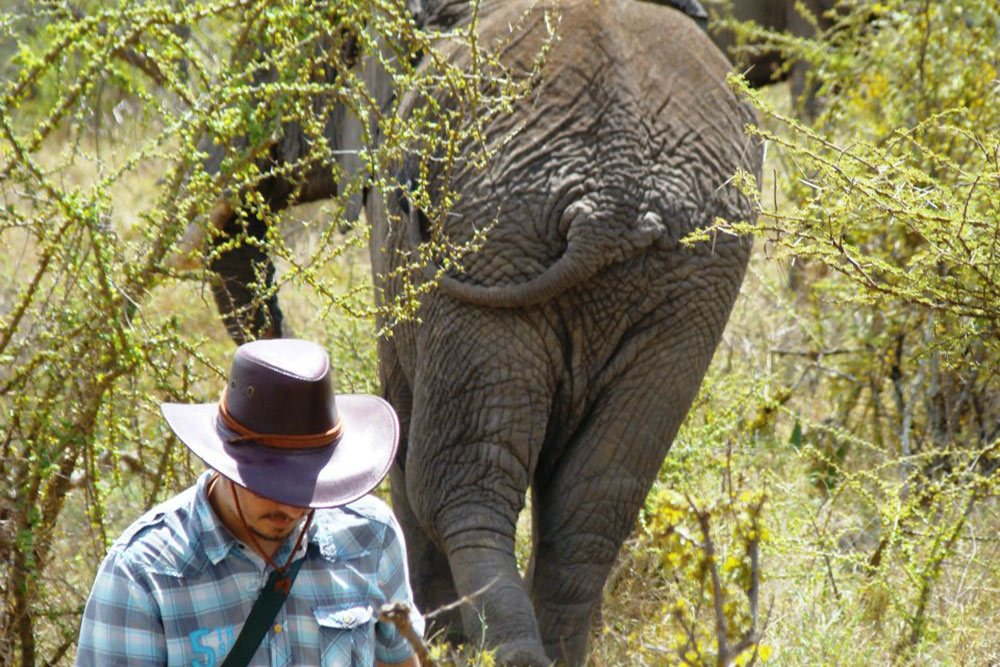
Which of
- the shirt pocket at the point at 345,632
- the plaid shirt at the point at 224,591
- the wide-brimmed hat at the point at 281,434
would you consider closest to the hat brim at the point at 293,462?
the wide-brimmed hat at the point at 281,434

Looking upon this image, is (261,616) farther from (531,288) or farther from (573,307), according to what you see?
(573,307)

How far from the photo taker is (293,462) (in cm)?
246

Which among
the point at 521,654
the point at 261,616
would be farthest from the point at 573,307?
the point at 261,616

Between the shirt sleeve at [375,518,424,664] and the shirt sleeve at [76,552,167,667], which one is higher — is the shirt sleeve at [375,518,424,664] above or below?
below

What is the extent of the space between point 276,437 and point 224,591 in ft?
0.97

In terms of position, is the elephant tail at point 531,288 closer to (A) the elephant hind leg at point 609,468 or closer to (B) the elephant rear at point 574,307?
(B) the elephant rear at point 574,307

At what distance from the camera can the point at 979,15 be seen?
6121mm

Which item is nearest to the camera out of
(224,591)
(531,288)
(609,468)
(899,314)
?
(224,591)

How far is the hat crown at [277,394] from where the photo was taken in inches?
96.2

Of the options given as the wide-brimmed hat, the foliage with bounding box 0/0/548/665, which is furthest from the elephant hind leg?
the wide-brimmed hat

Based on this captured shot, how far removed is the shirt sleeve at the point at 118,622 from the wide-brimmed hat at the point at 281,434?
0.25 m

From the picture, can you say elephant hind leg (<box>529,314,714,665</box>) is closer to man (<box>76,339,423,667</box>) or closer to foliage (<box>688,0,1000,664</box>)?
foliage (<box>688,0,1000,664</box>)

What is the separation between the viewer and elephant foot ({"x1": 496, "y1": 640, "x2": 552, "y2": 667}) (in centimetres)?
363

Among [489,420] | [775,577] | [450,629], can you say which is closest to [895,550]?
[775,577]
